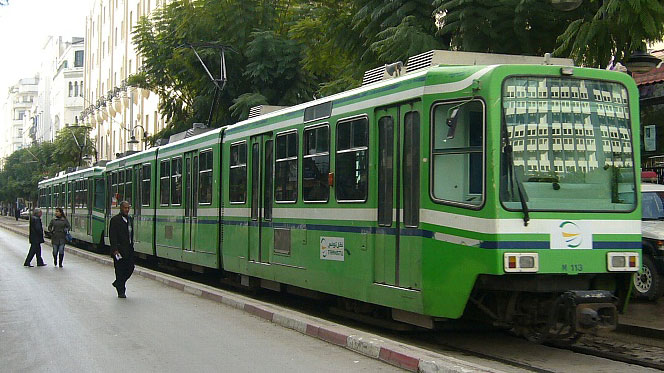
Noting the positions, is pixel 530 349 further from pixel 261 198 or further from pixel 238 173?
pixel 238 173

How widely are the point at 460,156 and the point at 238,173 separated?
22.6 ft

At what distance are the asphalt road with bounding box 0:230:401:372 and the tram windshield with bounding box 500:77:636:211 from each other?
239 cm

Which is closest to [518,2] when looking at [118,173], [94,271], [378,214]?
[378,214]

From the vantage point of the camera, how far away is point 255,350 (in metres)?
9.36

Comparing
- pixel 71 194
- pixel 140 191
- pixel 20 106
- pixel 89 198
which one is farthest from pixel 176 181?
pixel 20 106

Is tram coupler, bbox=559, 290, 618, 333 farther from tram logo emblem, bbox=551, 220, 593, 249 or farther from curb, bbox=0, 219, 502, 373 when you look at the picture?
curb, bbox=0, 219, 502, 373

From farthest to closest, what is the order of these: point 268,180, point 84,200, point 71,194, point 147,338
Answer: point 71,194
point 84,200
point 268,180
point 147,338

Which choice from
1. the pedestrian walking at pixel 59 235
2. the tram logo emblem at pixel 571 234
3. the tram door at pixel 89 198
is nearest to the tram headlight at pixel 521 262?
the tram logo emblem at pixel 571 234

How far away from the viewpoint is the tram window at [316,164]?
1145 centimetres

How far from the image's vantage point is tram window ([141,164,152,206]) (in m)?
21.8

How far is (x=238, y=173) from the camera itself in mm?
15039

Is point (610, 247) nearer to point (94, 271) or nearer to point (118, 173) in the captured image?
point (94, 271)

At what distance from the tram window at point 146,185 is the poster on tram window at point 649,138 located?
39.8 ft

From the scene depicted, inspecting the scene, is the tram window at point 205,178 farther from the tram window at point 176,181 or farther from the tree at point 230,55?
the tree at point 230,55
